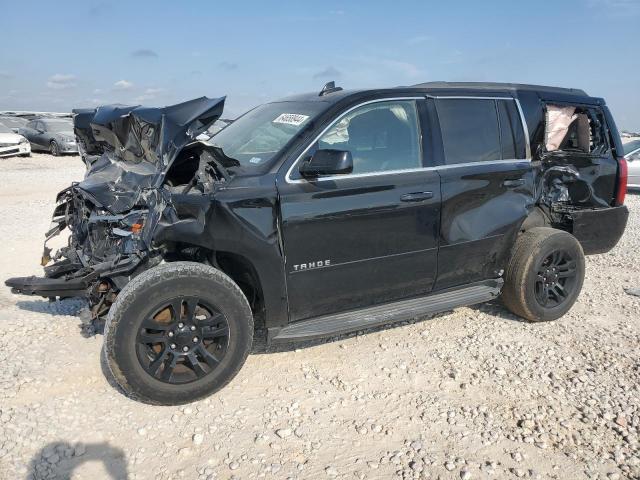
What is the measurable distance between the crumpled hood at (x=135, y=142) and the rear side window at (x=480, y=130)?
1814mm

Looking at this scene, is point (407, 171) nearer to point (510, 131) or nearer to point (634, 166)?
point (510, 131)

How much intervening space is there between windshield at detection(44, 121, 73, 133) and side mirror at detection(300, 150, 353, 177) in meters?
21.0

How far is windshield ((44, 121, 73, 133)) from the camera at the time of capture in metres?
21.4

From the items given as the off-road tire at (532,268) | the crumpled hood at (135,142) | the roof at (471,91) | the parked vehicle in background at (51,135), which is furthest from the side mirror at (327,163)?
the parked vehicle in background at (51,135)

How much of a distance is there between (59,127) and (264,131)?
21.0 metres

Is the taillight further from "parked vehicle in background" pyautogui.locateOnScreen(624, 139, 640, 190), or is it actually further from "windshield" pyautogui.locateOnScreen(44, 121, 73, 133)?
"windshield" pyautogui.locateOnScreen(44, 121, 73, 133)

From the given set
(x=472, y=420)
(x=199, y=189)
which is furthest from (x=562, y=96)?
(x=199, y=189)

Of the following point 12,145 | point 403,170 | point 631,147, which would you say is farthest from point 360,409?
point 12,145

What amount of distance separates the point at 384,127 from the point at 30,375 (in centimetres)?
315

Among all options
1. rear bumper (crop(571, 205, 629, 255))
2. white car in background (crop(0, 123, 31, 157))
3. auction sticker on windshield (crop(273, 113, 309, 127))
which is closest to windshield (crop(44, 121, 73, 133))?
white car in background (crop(0, 123, 31, 157))

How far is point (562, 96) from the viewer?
16.6ft

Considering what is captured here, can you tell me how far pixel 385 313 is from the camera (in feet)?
12.8

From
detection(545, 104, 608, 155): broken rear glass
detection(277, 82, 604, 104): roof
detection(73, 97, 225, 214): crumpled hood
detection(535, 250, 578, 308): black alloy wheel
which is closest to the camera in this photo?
detection(73, 97, 225, 214): crumpled hood

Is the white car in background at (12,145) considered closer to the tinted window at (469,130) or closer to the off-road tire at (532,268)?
the tinted window at (469,130)
